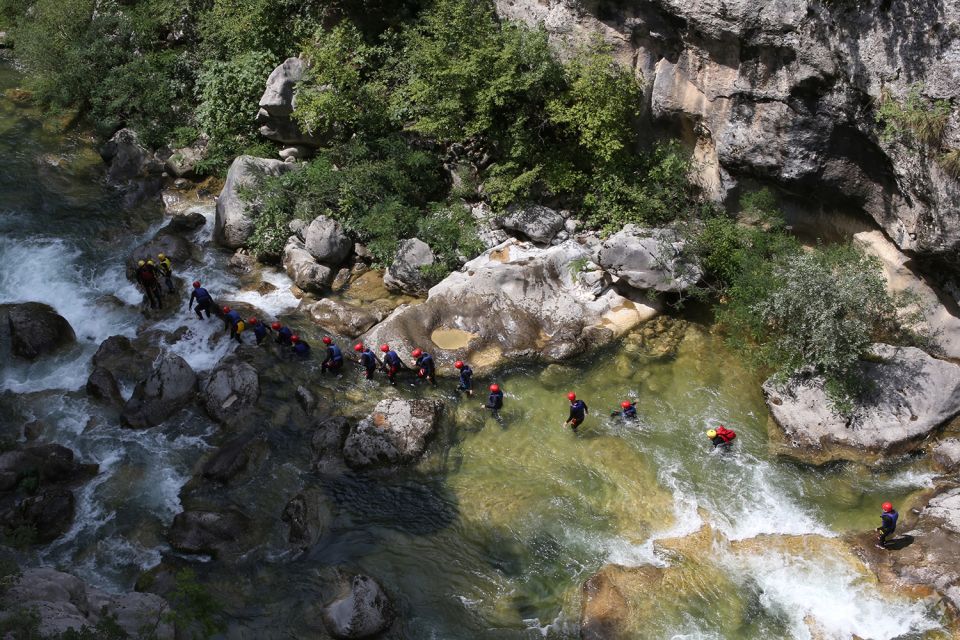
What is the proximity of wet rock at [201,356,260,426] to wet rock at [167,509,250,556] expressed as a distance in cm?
272

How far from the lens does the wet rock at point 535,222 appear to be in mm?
19453

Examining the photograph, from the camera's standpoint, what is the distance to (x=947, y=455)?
14664 mm

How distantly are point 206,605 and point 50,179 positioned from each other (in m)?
18.6

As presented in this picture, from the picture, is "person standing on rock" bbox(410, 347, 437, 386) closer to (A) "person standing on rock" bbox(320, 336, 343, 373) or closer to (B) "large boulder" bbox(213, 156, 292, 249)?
(A) "person standing on rock" bbox(320, 336, 343, 373)

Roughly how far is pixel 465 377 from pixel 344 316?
426 cm

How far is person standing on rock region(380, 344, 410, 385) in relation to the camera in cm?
1694

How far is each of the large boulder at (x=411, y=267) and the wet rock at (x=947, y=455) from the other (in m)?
12.5

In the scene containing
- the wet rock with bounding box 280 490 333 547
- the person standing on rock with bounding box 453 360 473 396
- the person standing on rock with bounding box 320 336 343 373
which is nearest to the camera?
the wet rock with bounding box 280 490 333 547

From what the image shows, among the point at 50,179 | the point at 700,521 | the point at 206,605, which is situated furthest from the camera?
the point at 50,179

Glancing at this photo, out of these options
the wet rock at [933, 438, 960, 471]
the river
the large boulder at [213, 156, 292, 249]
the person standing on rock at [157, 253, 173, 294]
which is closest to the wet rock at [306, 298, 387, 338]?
the river

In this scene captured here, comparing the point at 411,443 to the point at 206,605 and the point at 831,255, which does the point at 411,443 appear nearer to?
the point at 206,605

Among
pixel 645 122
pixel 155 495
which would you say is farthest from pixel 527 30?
pixel 155 495

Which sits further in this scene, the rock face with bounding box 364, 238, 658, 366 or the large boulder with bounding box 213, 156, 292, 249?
the large boulder with bounding box 213, 156, 292, 249

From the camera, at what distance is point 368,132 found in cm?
2245
